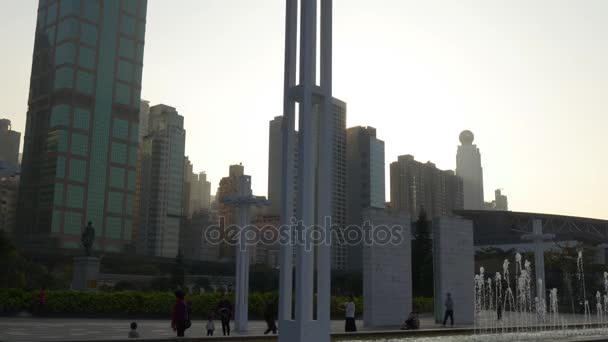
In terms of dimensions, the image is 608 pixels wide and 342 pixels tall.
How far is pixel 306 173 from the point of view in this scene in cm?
1248

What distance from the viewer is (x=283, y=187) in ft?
42.7

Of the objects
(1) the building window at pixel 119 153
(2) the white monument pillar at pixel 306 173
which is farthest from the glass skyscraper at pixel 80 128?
(2) the white monument pillar at pixel 306 173

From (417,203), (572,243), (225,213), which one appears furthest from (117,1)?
(572,243)

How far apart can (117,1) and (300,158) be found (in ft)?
408

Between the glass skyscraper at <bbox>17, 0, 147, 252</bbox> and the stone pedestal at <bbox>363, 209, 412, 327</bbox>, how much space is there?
9770 centimetres

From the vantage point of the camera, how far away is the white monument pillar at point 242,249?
855 inches

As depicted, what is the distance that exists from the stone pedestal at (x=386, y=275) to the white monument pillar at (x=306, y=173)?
1188cm

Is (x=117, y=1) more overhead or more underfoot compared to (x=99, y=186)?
more overhead

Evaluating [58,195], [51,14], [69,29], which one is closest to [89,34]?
[69,29]

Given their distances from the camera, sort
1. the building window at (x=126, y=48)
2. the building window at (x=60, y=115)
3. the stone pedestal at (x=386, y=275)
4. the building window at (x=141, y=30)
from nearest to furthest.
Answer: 1. the stone pedestal at (x=386, y=275)
2. the building window at (x=60, y=115)
3. the building window at (x=126, y=48)
4. the building window at (x=141, y=30)

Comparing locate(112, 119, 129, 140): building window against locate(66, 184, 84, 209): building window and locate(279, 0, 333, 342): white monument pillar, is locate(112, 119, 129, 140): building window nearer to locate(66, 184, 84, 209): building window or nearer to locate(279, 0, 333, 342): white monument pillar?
locate(66, 184, 84, 209): building window

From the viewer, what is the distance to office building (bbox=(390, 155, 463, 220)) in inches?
6216

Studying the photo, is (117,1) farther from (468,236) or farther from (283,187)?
(283,187)

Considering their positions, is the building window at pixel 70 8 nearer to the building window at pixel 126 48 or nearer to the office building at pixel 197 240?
the building window at pixel 126 48
